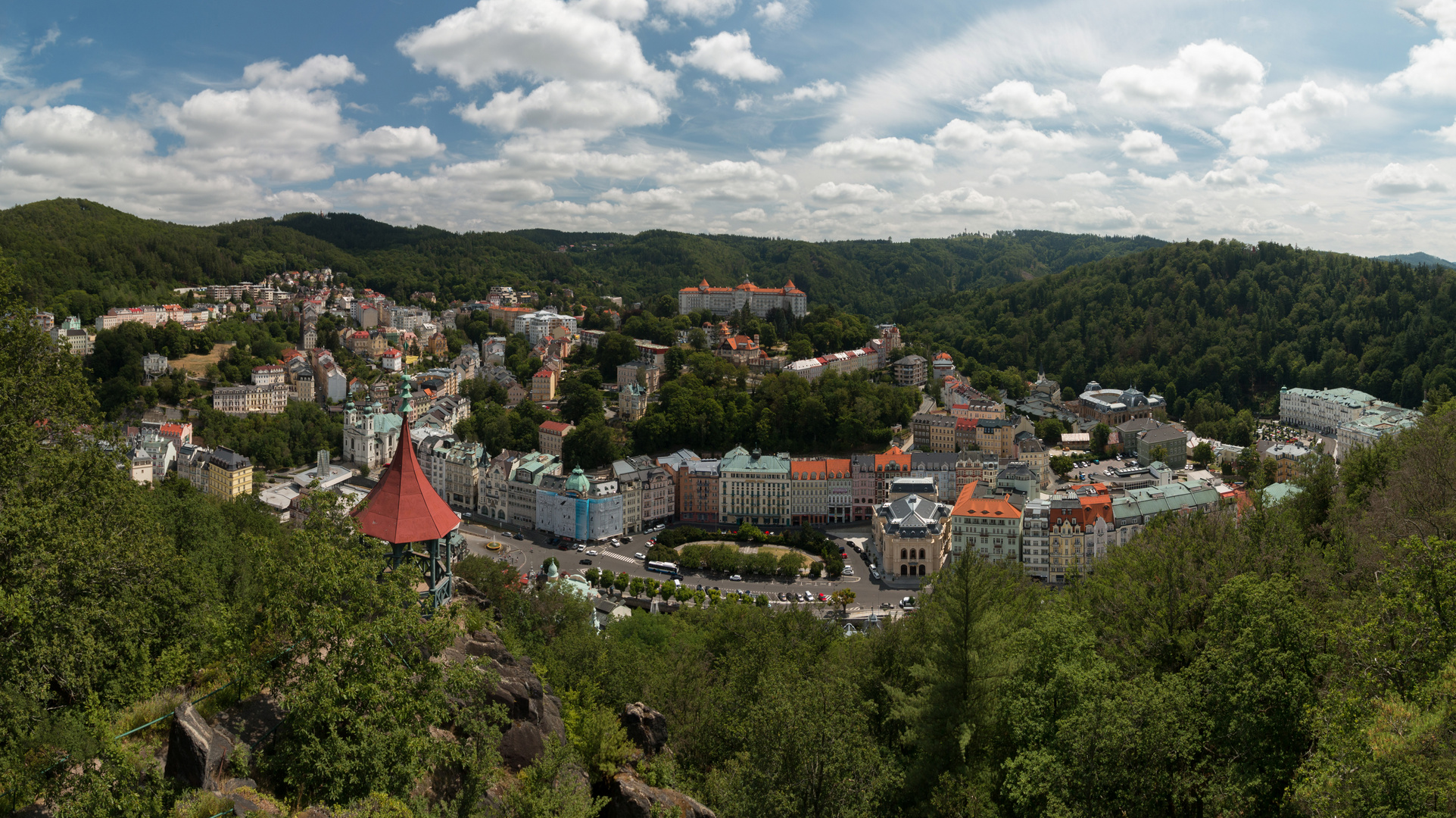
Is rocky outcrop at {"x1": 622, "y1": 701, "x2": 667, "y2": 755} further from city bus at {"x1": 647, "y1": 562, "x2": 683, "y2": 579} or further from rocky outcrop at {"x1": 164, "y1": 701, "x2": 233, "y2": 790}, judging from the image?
city bus at {"x1": 647, "y1": 562, "x2": 683, "y2": 579}

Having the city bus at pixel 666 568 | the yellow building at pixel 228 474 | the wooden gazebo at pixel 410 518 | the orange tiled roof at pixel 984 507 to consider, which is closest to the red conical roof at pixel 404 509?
the wooden gazebo at pixel 410 518

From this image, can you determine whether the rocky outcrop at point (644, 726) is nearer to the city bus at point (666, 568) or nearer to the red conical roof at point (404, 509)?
the red conical roof at point (404, 509)

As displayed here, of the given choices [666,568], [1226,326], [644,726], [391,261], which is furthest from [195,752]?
[391,261]

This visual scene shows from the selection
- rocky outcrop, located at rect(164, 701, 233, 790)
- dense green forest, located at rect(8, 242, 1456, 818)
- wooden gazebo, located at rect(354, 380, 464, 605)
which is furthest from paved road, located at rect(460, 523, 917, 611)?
rocky outcrop, located at rect(164, 701, 233, 790)

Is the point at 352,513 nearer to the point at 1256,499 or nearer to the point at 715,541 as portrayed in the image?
the point at 1256,499

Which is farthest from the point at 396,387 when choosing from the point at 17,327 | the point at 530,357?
the point at 17,327

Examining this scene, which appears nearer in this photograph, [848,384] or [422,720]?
[422,720]
